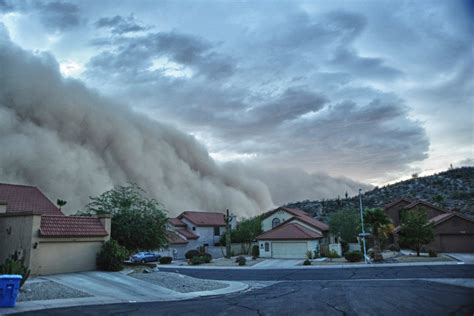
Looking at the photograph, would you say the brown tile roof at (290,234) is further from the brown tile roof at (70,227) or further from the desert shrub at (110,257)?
the brown tile roof at (70,227)

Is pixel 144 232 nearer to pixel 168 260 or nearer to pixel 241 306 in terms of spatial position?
pixel 241 306

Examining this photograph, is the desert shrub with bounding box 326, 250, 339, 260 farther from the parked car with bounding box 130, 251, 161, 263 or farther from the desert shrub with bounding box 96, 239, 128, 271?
the desert shrub with bounding box 96, 239, 128, 271

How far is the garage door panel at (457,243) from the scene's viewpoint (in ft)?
159

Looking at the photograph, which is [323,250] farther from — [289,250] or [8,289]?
[8,289]

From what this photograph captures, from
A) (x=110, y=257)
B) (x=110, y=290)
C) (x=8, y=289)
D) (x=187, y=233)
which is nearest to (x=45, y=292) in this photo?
(x=110, y=290)

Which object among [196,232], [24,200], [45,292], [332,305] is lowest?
[332,305]

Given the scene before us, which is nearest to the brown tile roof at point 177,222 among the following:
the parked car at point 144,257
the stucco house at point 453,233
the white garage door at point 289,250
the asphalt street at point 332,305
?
the parked car at point 144,257

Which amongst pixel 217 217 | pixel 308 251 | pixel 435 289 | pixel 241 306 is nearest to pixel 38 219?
pixel 241 306

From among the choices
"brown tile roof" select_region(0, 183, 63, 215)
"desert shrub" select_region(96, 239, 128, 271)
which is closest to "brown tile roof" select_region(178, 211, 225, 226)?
"brown tile roof" select_region(0, 183, 63, 215)

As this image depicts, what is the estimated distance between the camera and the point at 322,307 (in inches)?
572

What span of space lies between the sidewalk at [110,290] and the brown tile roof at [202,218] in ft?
133

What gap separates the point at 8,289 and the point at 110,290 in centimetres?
620

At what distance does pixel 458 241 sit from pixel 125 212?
40.1 m

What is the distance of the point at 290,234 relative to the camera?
51031mm
